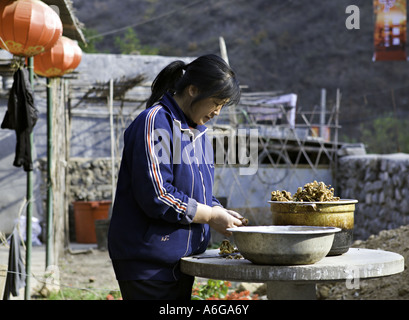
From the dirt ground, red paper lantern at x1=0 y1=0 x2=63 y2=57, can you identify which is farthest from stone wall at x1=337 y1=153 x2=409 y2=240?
red paper lantern at x1=0 y1=0 x2=63 y2=57

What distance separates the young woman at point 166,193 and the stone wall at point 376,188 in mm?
6919

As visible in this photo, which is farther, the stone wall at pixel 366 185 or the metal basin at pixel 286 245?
the stone wall at pixel 366 185

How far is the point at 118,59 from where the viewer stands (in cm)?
1246

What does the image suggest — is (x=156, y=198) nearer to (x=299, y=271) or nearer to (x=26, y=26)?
(x=299, y=271)

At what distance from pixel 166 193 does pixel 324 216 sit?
0.58 meters

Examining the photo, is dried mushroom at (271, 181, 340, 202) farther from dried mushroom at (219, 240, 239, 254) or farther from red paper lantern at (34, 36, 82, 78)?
red paper lantern at (34, 36, 82, 78)

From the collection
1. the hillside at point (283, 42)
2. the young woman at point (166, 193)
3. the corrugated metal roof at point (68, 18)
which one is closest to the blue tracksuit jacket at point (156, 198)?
the young woman at point (166, 193)

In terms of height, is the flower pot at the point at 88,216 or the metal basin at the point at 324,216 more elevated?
the metal basin at the point at 324,216

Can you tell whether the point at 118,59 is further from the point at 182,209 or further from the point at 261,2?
the point at 261,2

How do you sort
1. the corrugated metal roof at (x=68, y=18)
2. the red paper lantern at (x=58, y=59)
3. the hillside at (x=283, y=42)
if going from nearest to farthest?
the corrugated metal roof at (x=68, y=18), the red paper lantern at (x=58, y=59), the hillside at (x=283, y=42)

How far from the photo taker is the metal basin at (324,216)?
213 centimetres

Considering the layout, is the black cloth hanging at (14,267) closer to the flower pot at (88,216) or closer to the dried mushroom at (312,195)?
the dried mushroom at (312,195)

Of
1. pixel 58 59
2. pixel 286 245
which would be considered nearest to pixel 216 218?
pixel 286 245

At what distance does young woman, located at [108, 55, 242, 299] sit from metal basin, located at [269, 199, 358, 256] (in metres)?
0.19
